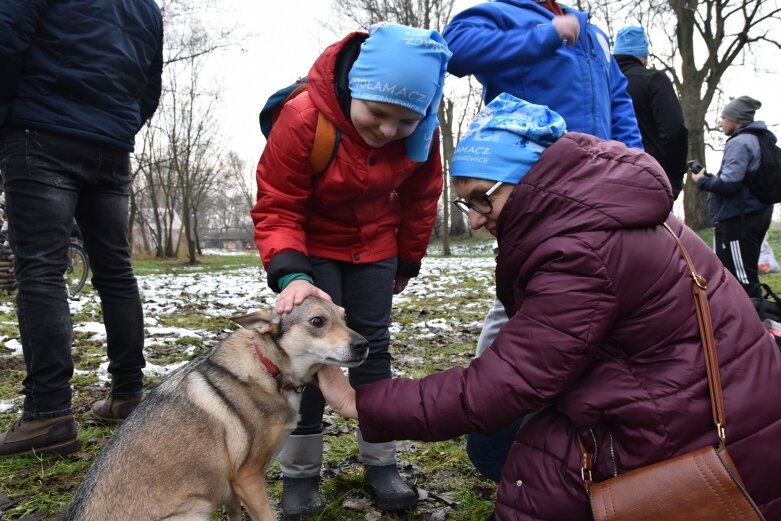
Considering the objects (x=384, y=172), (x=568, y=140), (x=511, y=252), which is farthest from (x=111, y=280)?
(x=568, y=140)

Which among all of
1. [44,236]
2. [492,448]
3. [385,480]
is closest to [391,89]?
[492,448]

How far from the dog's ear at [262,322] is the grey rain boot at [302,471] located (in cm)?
64

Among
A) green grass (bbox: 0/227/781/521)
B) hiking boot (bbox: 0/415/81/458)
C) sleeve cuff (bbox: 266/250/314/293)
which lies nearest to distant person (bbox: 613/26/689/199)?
green grass (bbox: 0/227/781/521)

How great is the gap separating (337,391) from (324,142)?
3.74ft

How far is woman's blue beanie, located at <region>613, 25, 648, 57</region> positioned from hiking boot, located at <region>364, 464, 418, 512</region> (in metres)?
4.35

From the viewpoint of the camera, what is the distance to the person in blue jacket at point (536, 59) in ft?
9.64

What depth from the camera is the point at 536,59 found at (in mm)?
2988

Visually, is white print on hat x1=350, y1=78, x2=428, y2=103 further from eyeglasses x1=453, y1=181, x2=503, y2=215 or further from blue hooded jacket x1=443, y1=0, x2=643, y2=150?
blue hooded jacket x1=443, y1=0, x2=643, y2=150

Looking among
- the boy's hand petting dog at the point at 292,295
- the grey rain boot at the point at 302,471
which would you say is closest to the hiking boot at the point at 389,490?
the grey rain boot at the point at 302,471

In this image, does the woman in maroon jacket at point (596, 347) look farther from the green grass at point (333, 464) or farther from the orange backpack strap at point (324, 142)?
the green grass at point (333, 464)

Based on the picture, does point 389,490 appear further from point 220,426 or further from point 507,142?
point 507,142

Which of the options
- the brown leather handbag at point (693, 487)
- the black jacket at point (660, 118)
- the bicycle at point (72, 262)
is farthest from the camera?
the bicycle at point (72, 262)

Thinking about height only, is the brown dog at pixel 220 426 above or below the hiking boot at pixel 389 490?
above

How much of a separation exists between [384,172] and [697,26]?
24.2 m
